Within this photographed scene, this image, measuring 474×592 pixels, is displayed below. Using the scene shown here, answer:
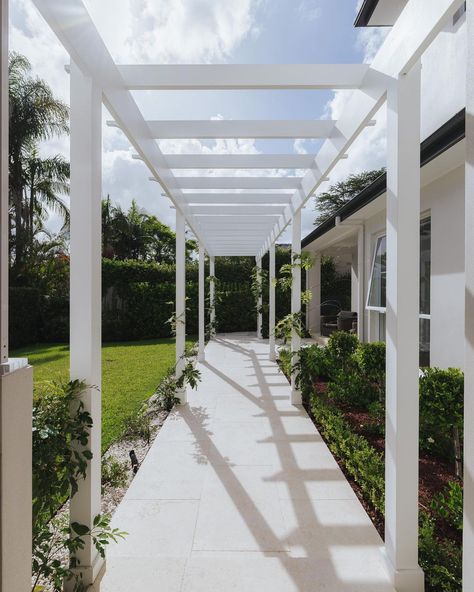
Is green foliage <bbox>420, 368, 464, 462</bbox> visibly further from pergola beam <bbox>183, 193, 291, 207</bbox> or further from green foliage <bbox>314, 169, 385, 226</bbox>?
green foliage <bbox>314, 169, 385, 226</bbox>

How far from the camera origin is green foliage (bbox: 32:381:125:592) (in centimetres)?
178

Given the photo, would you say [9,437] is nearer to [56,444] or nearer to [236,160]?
[56,444]

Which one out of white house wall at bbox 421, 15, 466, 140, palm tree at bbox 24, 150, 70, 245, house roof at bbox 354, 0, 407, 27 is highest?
palm tree at bbox 24, 150, 70, 245

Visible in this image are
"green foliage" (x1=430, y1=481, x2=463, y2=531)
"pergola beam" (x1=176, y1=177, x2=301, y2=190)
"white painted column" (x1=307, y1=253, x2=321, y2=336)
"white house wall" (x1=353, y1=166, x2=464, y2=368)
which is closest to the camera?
"green foliage" (x1=430, y1=481, x2=463, y2=531)

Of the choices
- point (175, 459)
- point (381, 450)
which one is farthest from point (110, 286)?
point (381, 450)

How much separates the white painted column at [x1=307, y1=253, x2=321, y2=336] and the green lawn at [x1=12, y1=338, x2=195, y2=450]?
4853 mm

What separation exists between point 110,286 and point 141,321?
1.79 metres

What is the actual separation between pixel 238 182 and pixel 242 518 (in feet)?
13.0

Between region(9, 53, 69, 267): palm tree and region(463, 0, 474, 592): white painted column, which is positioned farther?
region(9, 53, 69, 267): palm tree

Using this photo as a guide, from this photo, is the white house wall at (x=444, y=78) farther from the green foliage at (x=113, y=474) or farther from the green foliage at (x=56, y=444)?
the green foliage at (x=113, y=474)

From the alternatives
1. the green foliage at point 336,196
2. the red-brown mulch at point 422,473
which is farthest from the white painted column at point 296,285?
the green foliage at point 336,196

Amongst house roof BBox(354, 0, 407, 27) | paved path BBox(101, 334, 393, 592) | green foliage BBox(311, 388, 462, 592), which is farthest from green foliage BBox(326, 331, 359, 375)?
house roof BBox(354, 0, 407, 27)

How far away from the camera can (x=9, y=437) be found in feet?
4.50

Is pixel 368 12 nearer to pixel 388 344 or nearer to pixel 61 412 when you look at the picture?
pixel 388 344
